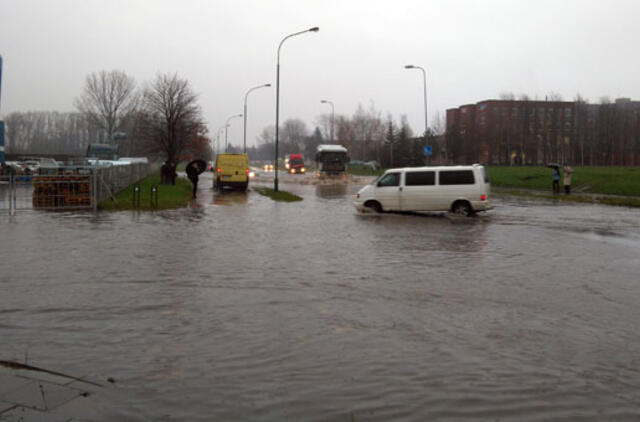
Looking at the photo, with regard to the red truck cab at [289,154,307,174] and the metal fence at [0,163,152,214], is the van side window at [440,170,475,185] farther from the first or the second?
the red truck cab at [289,154,307,174]

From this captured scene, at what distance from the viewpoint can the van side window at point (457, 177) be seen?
2002 centimetres

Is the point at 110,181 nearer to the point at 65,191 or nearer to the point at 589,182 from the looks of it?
the point at 65,191

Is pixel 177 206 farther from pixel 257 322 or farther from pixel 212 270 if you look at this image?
pixel 257 322

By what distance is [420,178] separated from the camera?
2048 centimetres

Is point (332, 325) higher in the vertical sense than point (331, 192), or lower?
lower

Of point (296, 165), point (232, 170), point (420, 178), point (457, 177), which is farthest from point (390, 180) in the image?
point (296, 165)

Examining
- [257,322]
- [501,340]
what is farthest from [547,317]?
[257,322]

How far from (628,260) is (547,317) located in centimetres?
540

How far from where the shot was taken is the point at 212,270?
9.89 meters

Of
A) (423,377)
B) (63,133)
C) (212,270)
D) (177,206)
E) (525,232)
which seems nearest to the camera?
(423,377)

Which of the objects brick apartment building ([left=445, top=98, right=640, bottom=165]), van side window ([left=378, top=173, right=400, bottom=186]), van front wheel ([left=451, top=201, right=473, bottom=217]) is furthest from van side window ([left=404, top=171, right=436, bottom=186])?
brick apartment building ([left=445, top=98, right=640, bottom=165])

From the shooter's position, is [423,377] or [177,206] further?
[177,206]

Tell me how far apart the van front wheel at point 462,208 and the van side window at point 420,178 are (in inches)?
42.1

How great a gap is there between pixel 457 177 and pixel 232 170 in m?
17.8
